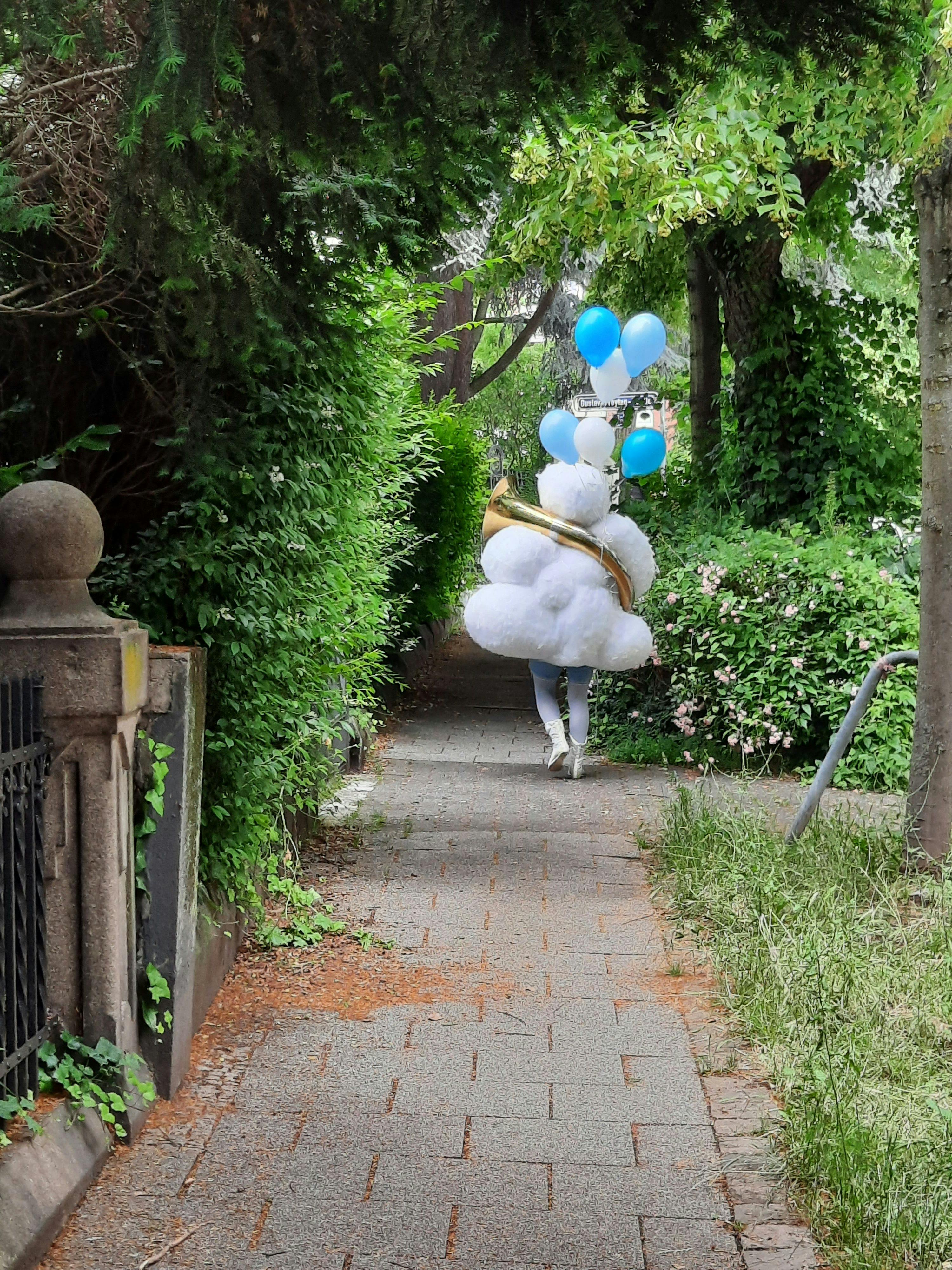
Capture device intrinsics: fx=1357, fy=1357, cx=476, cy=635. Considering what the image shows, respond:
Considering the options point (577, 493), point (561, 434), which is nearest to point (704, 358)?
point (561, 434)

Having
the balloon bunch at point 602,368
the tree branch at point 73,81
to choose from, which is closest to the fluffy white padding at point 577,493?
the balloon bunch at point 602,368

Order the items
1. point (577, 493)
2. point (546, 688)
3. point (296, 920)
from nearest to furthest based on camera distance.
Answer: point (296, 920) → point (577, 493) → point (546, 688)

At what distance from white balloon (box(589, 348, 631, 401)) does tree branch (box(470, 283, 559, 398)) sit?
10.7 meters

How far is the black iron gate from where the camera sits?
3410 mm

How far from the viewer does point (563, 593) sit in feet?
30.9

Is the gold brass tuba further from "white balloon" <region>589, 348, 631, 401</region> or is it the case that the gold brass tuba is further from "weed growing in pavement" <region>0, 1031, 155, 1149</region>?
"weed growing in pavement" <region>0, 1031, 155, 1149</region>

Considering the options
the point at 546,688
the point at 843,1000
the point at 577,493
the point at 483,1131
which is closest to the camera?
the point at 483,1131

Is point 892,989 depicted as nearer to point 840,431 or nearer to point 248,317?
point 248,317

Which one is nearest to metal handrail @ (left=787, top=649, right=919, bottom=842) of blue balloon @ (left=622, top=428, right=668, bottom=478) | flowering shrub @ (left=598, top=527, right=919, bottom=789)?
flowering shrub @ (left=598, top=527, right=919, bottom=789)

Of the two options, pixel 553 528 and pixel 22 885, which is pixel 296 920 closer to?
pixel 22 885

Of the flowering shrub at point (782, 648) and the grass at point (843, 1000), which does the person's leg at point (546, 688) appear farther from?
the grass at point (843, 1000)

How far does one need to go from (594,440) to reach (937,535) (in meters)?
3.65

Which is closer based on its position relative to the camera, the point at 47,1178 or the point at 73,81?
the point at 47,1178

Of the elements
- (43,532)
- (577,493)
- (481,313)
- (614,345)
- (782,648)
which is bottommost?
(782,648)
